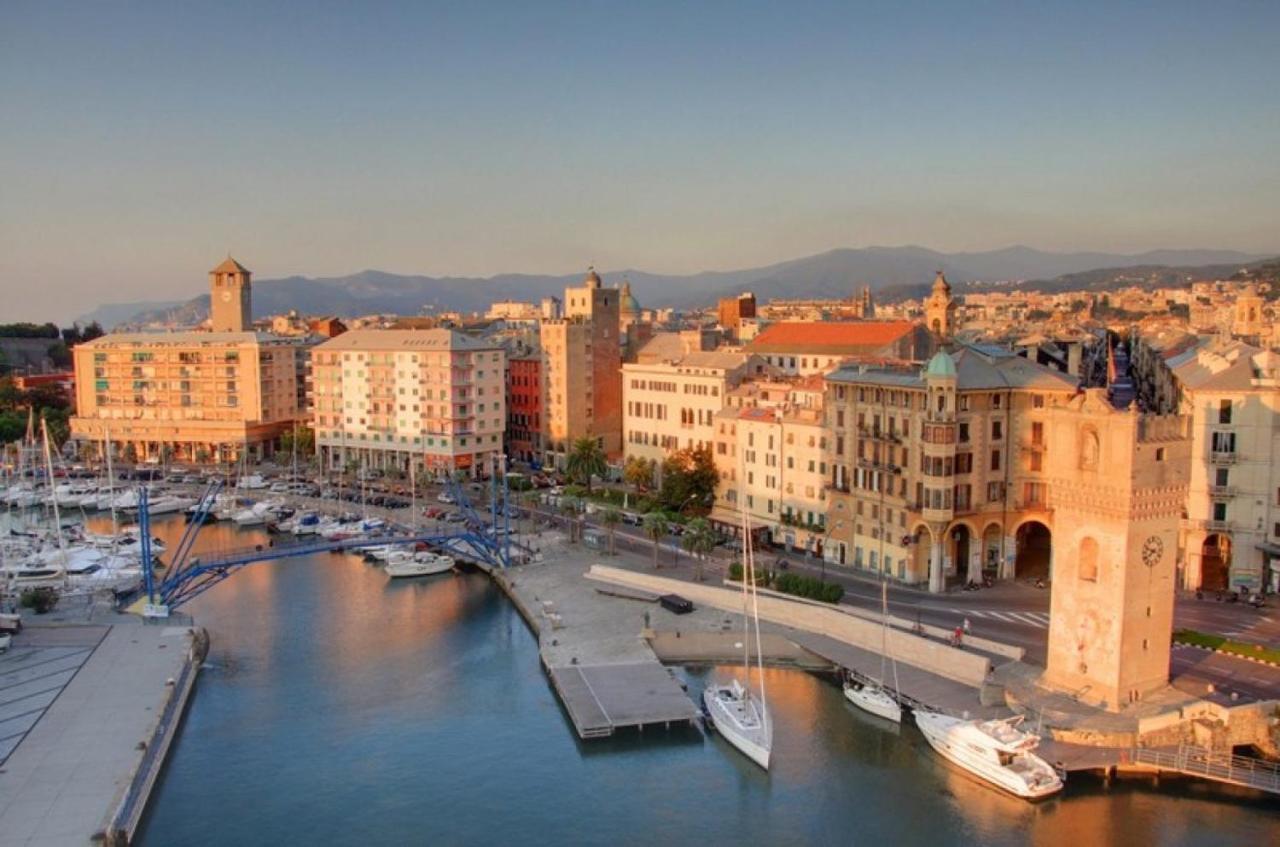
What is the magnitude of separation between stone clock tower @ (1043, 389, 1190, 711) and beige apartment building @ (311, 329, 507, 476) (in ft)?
192

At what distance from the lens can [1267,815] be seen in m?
34.2

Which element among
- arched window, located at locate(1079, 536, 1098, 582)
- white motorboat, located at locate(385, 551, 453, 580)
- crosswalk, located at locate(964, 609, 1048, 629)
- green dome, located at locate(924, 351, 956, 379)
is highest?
green dome, located at locate(924, 351, 956, 379)

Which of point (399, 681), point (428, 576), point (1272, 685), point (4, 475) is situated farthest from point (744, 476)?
point (4, 475)

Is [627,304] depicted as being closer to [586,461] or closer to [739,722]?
[586,461]

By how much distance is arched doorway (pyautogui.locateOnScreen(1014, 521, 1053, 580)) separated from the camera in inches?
2184

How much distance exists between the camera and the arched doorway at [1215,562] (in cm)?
5153

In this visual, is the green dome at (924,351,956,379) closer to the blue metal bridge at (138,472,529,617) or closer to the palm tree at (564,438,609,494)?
the blue metal bridge at (138,472,529,617)

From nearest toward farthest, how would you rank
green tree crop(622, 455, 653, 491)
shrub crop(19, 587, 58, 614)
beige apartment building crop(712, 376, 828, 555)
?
shrub crop(19, 587, 58, 614), beige apartment building crop(712, 376, 828, 555), green tree crop(622, 455, 653, 491)

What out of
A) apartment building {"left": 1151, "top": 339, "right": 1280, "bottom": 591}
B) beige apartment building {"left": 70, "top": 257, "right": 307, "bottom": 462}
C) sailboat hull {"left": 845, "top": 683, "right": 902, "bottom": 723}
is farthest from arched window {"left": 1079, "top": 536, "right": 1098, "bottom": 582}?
beige apartment building {"left": 70, "top": 257, "right": 307, "bottom": 462}

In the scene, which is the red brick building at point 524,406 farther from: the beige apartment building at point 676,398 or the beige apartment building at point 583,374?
the beige apartment building at point 676,398

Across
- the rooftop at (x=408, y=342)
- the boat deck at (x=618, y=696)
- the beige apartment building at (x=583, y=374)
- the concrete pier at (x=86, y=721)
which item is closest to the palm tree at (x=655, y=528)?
the boat deck at (x=618, y=696)

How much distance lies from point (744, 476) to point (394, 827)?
36.9 m

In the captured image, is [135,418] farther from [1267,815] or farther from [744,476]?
[1267,815]

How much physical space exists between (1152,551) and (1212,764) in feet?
22.8
